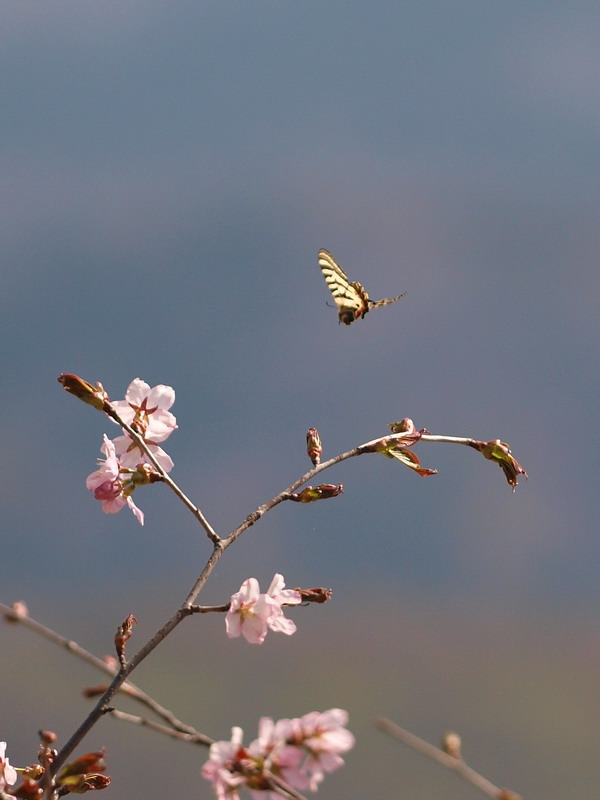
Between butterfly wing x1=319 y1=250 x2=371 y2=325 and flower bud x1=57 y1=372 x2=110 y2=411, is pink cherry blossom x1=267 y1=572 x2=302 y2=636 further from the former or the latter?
butterfly wing x1=319 y1=250 x2=371 y2=325

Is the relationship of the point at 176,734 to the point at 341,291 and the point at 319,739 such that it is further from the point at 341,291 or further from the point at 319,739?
the point at 341,291

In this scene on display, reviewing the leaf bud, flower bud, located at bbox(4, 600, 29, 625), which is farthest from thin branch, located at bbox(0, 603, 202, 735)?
the leaf bud

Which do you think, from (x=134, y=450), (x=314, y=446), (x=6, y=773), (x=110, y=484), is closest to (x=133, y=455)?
(x=134, y=450)

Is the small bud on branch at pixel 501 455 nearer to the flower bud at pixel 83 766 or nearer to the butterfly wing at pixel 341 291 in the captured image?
the butterfly wing at pixel 341 291

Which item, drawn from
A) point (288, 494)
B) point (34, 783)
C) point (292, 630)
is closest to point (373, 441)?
point (288, 494)

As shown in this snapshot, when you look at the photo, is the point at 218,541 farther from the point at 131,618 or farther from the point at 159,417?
the point at 159,417

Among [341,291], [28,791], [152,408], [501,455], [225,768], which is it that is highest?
[341,291]

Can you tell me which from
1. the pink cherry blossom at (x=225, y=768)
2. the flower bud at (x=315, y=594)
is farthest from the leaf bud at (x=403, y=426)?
the pink cherry blossom at (x=225, y=768)
